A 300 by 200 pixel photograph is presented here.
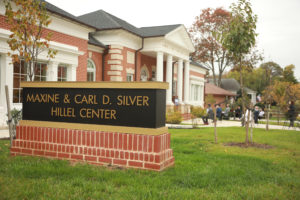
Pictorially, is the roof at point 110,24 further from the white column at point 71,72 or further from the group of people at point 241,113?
the group of people at point 241,113

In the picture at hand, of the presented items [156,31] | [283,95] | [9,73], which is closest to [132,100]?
[9,73]

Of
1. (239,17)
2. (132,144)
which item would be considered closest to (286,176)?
(132,144)

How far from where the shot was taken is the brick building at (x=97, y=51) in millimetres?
11508

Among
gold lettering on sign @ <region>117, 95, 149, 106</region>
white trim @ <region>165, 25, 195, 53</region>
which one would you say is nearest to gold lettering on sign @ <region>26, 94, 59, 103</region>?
gold lettering on sign @ <region>117, 95, 149, 106</region>

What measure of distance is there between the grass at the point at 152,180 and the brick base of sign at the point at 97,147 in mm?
195

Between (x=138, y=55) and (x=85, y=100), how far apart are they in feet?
49.8

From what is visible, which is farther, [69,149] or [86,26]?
[86,26]

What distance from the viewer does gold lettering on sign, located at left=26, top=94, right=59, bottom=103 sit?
5.34 m

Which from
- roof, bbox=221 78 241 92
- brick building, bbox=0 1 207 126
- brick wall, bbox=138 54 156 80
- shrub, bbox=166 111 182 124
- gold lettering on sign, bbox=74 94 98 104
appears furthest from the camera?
roof, bbox=221 78 241 92

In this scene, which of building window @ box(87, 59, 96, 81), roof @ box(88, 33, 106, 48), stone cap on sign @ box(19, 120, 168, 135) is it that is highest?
roof @ box(88, 33, 106, 48)

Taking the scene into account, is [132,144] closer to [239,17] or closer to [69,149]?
[69,149]

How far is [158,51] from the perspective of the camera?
64.3 feet

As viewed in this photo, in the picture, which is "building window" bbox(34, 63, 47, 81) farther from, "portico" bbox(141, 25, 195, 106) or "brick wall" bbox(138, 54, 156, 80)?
"brick wall" bbox(138, 54, 156, 80)

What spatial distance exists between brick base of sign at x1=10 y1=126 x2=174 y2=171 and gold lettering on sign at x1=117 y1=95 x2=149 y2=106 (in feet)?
1.77
